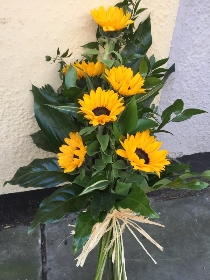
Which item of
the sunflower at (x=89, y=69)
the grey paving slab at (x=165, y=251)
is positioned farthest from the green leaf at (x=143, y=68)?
the grey paving slab at (x=165, y=251)

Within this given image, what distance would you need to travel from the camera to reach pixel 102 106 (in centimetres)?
85

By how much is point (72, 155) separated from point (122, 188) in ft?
0.53

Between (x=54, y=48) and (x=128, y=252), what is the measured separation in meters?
0.86

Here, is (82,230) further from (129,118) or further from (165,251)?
(165,251)

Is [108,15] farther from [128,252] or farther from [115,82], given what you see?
[128,252]

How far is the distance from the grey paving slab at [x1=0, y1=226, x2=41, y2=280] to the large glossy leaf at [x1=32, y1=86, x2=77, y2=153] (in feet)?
1.92

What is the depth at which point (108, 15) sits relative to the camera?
37.2 inches

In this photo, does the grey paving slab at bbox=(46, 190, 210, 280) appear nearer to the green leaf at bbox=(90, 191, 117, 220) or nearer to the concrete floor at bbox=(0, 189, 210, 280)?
the concrete floor at bbox=(0, 189, 210, 280)

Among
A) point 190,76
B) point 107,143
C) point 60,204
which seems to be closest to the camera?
point 107,143

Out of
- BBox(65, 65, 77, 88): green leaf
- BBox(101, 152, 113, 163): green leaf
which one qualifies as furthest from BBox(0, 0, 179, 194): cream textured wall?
BBox(101, 152, 113, 163): green leaf

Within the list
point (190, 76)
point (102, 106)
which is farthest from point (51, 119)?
point (190, 76)

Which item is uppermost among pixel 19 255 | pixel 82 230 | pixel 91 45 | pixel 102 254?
pixel 91 45

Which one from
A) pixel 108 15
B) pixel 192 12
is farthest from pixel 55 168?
pixel 192 12

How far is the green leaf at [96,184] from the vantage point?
857mm
